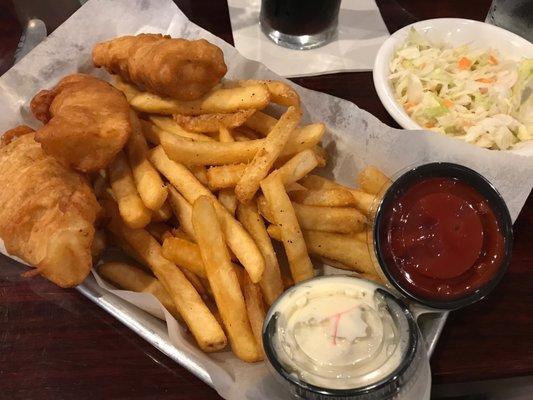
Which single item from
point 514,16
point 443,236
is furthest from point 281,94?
point 514,16

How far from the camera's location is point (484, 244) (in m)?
1.44

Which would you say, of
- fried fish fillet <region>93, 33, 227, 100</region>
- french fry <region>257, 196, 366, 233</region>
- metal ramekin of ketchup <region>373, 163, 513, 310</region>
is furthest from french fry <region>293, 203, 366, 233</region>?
fried fish fillet <region>93, 33, 227, 100</region>

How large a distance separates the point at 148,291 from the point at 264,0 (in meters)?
1.46

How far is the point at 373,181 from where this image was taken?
1.65 meters

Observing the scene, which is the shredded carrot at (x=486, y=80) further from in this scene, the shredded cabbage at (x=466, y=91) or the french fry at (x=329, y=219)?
the french fry at (x=329, y=219)

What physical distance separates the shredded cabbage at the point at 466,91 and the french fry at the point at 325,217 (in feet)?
2.04

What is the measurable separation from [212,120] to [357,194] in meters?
0.49

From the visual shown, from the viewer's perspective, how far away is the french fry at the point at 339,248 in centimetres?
156

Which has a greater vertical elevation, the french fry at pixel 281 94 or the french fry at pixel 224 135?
the french fry at pixel 281 94

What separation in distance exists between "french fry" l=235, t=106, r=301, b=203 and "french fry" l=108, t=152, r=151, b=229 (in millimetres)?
262

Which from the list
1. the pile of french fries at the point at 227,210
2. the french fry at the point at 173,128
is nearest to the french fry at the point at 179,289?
the pile of french fries at the point at 227,210

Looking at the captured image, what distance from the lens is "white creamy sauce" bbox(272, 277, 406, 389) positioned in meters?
1.25

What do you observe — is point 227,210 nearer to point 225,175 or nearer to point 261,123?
point 225,175

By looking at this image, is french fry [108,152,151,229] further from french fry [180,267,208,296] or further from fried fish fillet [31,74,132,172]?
french fry [180,267,208,296]
